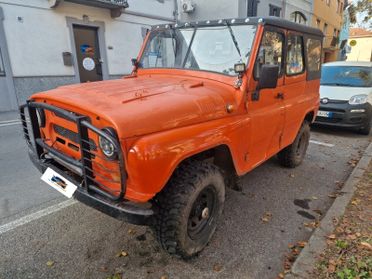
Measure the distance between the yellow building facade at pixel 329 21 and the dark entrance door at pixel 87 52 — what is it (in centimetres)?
1802

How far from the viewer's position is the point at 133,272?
2.37m

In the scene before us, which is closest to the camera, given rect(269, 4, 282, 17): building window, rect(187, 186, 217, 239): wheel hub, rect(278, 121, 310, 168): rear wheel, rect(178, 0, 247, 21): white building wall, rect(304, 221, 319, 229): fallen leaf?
rect(187, 186, 217, 239): wheel hub

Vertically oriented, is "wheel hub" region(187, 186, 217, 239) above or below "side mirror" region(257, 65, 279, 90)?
below

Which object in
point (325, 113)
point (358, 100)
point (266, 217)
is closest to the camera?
point (266, 217)

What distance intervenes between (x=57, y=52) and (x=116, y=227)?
363 inches

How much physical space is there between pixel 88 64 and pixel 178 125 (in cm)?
1026

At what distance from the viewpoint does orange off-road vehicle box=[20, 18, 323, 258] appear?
77.5 inches

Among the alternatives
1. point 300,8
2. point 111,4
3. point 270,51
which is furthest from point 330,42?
point 270,51

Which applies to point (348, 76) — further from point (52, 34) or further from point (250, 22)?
point (52, 34)

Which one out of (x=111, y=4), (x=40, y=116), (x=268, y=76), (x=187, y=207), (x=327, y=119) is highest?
(x=111, y=4)

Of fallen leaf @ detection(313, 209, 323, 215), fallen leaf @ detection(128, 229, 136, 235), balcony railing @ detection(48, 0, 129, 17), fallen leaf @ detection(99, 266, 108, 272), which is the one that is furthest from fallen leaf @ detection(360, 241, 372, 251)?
balcony railing @ detection(48, 0, 129, 17)

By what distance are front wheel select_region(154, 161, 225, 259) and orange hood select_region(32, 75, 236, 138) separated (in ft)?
1.43

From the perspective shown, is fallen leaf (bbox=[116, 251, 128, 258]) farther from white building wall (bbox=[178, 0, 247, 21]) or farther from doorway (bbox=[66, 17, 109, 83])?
white building wall (bbox=[178, 0, 247, 21])

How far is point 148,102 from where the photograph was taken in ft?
7.07
